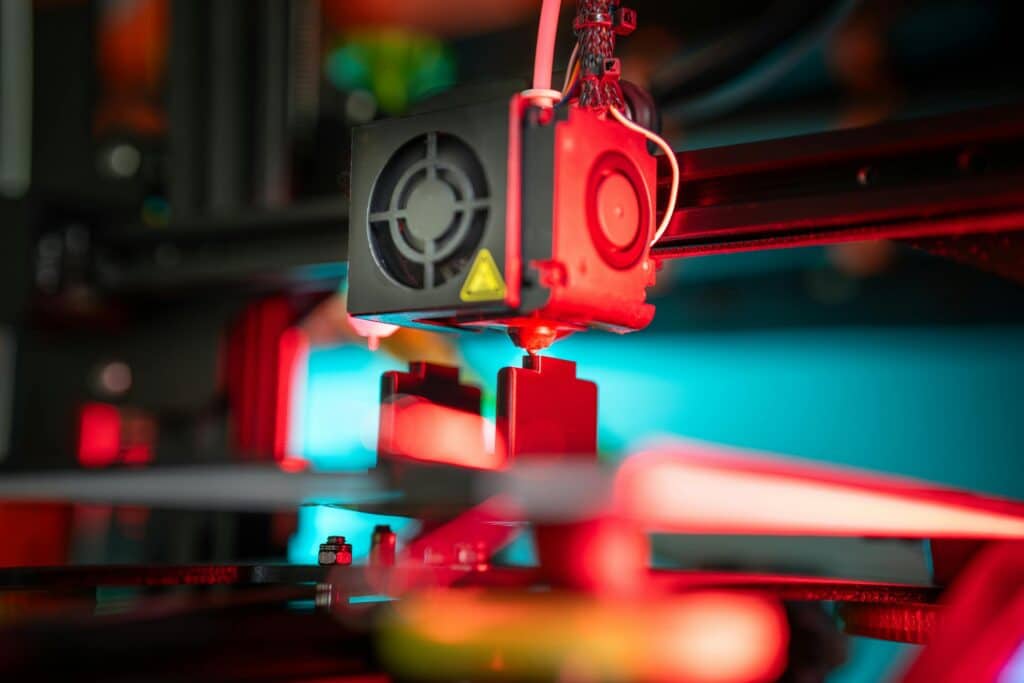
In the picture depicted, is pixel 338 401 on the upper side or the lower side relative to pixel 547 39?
lower

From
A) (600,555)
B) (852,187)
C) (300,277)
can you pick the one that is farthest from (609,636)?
(300,277)

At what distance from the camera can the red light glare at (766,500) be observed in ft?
1.48

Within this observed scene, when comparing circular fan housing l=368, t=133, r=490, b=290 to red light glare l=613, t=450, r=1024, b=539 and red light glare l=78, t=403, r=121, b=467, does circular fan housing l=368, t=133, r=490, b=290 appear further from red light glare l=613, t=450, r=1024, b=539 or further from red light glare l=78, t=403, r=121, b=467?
red light glare l=78, t=403, r=121, b=467

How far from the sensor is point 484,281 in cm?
81

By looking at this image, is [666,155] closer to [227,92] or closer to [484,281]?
[484,281]

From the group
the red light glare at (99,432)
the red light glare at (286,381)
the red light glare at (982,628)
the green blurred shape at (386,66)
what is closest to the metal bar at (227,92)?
the green blurred shape at (386,66)

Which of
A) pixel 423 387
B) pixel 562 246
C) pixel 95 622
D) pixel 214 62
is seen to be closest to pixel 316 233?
pixel 214 62

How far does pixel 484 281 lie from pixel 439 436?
0.20 metres

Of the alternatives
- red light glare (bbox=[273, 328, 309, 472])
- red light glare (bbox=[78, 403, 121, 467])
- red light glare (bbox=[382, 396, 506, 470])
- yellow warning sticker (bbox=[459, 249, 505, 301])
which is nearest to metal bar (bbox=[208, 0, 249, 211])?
red light glare (bbox=[273, 328, 309, 472])

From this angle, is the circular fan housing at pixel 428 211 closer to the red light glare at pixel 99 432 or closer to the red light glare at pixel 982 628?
the red light glare at pixel 982 628

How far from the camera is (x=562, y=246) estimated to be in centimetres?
80

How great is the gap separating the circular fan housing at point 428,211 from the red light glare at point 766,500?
33 cm

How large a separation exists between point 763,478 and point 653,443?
53 mm

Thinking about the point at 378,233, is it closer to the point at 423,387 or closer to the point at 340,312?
the point at 423,387
